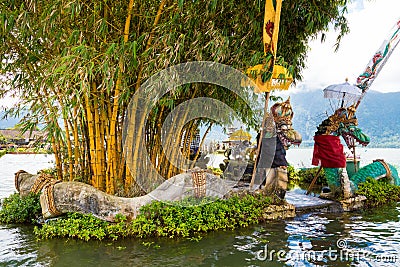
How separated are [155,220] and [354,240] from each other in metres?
2.25

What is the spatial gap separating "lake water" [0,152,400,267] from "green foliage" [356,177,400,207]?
134cm

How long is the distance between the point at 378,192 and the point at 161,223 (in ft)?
12.9

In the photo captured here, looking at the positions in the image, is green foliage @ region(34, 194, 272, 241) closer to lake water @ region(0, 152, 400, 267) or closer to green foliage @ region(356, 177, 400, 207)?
lake water @ region(0, 152, 400, 267)

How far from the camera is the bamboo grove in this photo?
3.86 meters

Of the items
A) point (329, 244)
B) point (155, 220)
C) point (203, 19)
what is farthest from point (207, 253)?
point (203, 19)

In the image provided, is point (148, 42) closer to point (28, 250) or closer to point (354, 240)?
point (28, 250)

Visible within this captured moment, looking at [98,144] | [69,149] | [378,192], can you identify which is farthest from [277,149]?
[69,149]

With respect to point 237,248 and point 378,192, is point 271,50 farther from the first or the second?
point 378,192

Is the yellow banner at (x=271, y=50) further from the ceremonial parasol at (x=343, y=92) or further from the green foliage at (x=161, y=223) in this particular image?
the green foliage at (x=161, y=223)

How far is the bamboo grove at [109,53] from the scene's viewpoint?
386cm

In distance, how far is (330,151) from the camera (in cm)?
588

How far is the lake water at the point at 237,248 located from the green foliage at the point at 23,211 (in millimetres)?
184

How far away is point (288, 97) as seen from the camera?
566cm

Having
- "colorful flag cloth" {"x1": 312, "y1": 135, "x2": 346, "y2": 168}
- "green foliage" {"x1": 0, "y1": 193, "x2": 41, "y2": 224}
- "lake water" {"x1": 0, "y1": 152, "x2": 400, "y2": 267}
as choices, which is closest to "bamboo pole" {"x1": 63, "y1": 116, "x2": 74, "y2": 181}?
"green foliage" {"x1": 0, "y1": 193, "x2": 41, "y2": 224}
